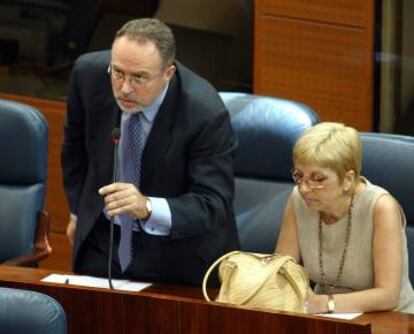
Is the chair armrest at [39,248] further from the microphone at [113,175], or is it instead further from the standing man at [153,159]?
the microphone at [113,175]

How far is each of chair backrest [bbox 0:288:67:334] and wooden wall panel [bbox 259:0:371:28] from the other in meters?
2.44

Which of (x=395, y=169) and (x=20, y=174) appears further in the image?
(x=20, y=174)

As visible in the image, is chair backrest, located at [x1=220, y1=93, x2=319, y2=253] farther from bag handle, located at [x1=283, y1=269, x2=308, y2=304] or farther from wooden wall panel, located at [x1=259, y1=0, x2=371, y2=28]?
wooden wall panel, located at [x1=259, y1=0, x2=371, y2=28]

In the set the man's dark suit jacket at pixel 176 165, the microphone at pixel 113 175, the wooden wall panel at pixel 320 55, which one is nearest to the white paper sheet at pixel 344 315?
the man's dark suit jacket at pixel 176 165

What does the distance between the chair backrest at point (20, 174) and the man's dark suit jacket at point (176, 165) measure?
18.1 inches

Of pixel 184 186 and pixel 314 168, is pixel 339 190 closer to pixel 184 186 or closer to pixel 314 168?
pixel 314 168

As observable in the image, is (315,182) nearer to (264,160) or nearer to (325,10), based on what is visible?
(264,160)

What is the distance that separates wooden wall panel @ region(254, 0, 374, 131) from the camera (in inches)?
209

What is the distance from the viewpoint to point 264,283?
3.49 metres

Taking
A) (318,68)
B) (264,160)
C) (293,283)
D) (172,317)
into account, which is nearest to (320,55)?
(318,68)

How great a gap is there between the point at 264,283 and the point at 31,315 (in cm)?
62

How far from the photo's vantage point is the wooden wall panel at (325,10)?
209 inches

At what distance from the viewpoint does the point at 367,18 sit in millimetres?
5285

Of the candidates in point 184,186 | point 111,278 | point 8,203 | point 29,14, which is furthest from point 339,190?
point 29,14
